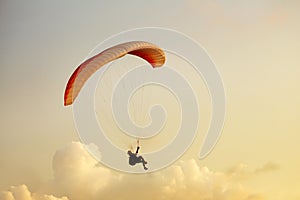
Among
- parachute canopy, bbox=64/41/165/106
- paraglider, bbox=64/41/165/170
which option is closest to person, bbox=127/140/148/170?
paraglider, bbox=64/41/165/170

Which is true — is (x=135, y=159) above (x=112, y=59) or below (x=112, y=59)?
below

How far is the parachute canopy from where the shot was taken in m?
3.54

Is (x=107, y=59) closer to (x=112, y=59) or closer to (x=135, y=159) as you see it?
(x=112, y=59)

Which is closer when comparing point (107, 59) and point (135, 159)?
point (107, 59)

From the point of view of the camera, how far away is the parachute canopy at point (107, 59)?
3543 millimetres

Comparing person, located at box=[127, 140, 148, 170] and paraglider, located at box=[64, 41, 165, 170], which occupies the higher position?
paraglider, located at box=[64, 41, 165, 170]

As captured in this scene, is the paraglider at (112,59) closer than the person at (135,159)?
Yes

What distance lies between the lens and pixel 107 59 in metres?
3.54

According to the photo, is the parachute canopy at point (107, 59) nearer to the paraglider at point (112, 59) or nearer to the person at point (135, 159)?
A: the paraglider at point (112, 59)

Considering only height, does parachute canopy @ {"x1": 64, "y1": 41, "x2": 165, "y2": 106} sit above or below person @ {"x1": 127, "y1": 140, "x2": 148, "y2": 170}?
above

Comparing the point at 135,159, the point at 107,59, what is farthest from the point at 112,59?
the point at 135,159

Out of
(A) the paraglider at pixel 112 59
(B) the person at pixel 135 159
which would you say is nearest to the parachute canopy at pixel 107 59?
(A) the paraglider at pixel 112 59

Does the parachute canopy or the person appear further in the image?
the person

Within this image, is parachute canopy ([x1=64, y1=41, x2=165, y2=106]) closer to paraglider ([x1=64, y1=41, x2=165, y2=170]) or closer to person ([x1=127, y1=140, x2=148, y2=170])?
paraglider ([x1=64, y1=41, x2=165, y2=170])
